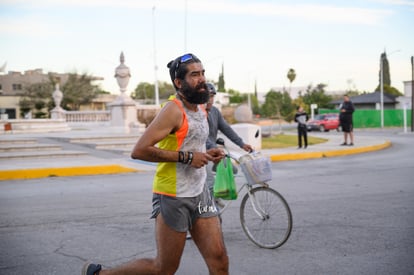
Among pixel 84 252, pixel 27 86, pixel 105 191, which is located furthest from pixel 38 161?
pixel 27 86

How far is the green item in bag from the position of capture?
511 centimetres

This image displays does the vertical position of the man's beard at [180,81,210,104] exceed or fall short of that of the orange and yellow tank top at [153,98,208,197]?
it exceeds it

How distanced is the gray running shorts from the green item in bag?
5.13 feet

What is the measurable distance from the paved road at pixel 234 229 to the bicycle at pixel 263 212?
0.14 meters

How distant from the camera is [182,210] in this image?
343 centimetres

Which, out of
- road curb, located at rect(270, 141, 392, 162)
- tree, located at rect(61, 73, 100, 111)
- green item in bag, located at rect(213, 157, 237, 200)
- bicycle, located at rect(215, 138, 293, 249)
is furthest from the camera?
tree, located at rect(61, 73, 100, 111)

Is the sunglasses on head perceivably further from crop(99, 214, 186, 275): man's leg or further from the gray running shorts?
crop(99, 214, 186, 275): man's leg

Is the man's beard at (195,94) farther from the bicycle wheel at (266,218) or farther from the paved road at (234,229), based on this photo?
the bicycle wheel at (266,218)

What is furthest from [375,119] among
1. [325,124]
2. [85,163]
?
[85,163]

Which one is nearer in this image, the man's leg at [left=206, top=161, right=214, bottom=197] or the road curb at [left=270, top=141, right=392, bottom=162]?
the man's leg at [left=206, top=161, right=214, bottom=197]

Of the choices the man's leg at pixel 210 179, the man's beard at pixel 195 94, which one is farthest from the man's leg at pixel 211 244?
the man's leg at pixel 210 179

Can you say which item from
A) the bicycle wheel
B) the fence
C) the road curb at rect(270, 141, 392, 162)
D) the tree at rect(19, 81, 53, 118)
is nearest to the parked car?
the fence

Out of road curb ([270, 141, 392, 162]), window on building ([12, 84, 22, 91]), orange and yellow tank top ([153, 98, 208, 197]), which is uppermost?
window on building ([12, 84, 22, 91])

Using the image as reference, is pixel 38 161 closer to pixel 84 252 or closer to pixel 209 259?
pixel 84 252
